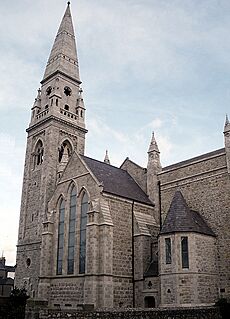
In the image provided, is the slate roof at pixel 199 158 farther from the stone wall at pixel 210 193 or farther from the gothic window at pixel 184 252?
the gothic window at pixel 184 252

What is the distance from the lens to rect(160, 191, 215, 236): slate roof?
28.2 m

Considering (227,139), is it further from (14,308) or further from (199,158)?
(14,308)

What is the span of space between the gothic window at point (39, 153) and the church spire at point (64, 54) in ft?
31.3

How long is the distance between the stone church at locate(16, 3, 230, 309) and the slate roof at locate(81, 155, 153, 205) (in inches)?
5.8

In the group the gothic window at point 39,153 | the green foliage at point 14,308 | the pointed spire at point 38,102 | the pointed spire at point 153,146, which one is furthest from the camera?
the pointed spire at point 38,102

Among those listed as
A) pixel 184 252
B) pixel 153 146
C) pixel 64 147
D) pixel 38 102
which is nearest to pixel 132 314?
pixel 184 252

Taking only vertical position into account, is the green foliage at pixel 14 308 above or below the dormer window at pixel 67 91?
below

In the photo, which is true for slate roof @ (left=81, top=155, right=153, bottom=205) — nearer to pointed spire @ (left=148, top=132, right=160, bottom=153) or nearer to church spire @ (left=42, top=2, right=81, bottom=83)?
pointed spire @ (left=148, top=132, right=160, bottom=153)

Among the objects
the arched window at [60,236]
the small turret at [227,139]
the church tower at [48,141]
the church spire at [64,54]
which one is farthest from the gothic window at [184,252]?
the church spire at [64,54]

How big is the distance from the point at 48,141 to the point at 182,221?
19.6 metres

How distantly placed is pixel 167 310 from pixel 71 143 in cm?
2700

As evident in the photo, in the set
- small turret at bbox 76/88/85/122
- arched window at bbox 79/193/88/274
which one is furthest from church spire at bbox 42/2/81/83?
arched window at bbox 79/193/88/274

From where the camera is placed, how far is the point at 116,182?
117 ft

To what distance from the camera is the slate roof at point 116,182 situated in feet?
109
